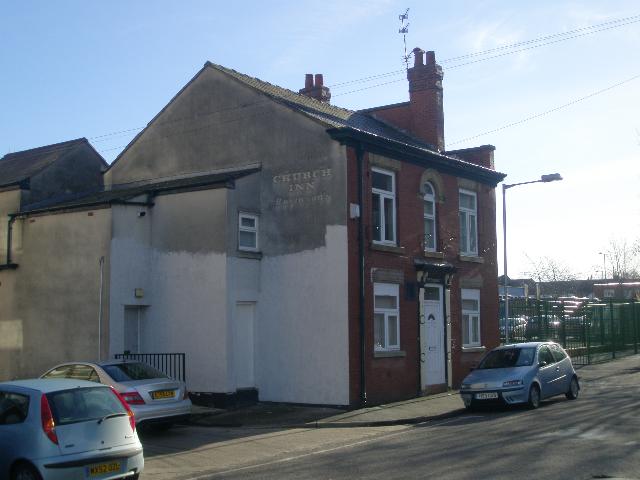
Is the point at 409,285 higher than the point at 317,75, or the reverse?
the point at 317,75

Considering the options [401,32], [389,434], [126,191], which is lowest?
[389,434]

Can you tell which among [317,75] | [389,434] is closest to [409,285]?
[389,434]

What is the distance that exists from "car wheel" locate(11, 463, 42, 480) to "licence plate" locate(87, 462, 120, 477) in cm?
61

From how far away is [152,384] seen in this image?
48.3ft

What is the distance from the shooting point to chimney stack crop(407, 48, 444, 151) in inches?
996

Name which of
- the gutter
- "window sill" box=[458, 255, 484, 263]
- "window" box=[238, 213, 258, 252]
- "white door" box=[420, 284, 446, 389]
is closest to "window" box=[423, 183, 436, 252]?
the gutter

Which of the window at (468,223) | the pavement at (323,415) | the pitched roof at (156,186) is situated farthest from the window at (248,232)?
the window at (468,223)

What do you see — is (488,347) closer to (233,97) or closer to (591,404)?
(591,404)

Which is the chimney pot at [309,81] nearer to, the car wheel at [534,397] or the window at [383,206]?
the window at [383,206]

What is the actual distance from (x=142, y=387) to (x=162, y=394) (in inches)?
17.9

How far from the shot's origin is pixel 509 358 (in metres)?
18.4

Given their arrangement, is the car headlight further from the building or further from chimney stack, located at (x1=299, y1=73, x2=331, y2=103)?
chimney stack, located at (x1=299, y1=73, x2=331, y2=103)

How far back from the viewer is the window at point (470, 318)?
2373 centimetres

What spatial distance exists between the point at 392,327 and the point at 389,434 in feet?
18.1
